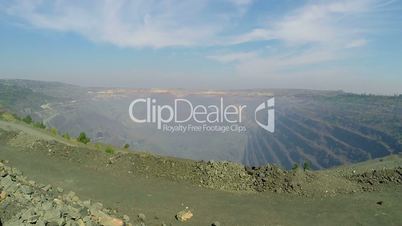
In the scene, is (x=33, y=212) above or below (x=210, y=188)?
above

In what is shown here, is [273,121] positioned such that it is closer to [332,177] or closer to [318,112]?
[318,112]

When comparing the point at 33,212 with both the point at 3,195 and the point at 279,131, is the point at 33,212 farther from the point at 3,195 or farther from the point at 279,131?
the point at 279,131

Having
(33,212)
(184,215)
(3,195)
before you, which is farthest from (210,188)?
(33,212)

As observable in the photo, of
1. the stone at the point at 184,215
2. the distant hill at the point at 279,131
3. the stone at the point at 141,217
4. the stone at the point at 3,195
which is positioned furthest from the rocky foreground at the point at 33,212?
the distant hill at the point at 279,131

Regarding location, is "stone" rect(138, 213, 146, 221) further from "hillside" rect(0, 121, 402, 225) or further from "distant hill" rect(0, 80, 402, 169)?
"distant hill" rect(0, 80, 402, 169)

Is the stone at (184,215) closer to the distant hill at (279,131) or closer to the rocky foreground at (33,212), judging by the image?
the rocky foreground at (33,212)

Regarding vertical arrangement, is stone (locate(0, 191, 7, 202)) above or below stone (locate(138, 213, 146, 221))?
above

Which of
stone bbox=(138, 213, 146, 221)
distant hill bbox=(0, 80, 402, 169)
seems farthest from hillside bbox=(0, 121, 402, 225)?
distant hill bbox=(0, 80, 402, 169)

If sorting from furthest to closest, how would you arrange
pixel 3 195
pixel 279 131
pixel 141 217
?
1. pixel 279 131
2. pixel 141 217
3. pixel 3 195
